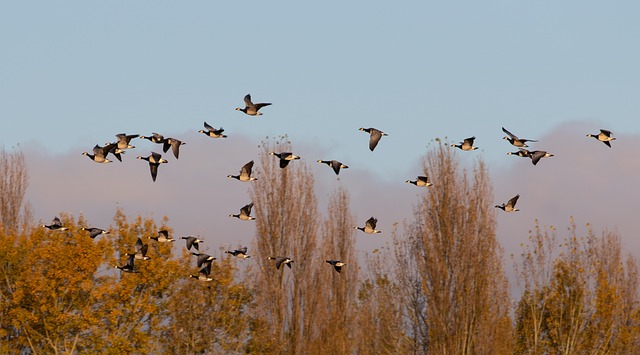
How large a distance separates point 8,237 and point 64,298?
13.7 feet

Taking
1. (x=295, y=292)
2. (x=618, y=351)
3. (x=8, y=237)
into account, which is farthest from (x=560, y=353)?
(x=8, y=237)

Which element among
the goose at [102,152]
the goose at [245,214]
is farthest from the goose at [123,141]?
the goose at [245,214]

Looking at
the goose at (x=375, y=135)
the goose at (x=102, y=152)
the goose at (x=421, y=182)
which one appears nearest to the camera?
the goose at (x=375, y=135)

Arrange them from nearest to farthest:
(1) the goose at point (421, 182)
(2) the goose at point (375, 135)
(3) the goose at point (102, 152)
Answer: (2) the goose at point (375, 135) < (3) the goose at point (102, 152) < (1) the goose at point (421, 182)

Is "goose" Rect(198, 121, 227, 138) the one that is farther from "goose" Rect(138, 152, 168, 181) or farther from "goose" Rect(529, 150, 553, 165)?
"goose" Rect(529, 150, 553, 165)

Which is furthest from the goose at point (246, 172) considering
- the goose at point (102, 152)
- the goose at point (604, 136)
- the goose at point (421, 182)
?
the goose at point (604, 136)

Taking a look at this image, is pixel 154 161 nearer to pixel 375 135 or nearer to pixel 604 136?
pixel 375 135

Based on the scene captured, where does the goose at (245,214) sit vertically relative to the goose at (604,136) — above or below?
below

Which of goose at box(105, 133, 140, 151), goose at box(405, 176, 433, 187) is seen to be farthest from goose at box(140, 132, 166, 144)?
goose at box(405, 176, 433, 187)

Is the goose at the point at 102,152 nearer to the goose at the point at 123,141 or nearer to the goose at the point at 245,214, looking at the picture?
the goose at the point at 123,141

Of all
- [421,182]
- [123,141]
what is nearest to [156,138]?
[123,141]

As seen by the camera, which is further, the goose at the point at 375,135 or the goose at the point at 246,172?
the goose at the point at 246,172

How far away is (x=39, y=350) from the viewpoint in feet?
158

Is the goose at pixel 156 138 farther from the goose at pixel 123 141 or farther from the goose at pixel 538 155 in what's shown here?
the goose at pixel 538 155
